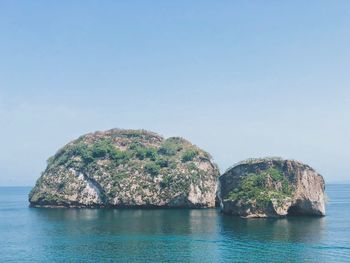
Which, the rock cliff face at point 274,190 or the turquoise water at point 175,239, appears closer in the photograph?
the turquoise water at point 175,239

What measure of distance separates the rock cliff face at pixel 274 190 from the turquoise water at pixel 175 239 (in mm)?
4629

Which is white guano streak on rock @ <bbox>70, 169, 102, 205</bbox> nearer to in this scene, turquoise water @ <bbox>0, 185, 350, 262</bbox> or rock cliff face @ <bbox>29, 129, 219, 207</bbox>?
rock cliff face @ <bbox>29, 129, 219, 207</bbox>

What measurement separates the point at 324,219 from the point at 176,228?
39.3 metres

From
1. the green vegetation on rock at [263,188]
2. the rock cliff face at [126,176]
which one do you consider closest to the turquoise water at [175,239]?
the green vegetation on rock at [263,188]

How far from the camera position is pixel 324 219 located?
114 meters

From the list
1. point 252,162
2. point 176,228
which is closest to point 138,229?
point 176,228

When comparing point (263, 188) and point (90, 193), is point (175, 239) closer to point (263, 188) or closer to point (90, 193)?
point (263, 188)

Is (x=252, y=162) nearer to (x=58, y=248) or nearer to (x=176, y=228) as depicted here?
(x=176, y=228)

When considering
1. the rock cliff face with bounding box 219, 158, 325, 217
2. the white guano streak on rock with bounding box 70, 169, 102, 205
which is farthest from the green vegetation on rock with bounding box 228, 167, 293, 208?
the white guano streak on rock with bounding box 70, 169, 102, 205

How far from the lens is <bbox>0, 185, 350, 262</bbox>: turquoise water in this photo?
7162 cm

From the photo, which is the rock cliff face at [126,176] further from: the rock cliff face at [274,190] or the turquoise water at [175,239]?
the turquoise water at [175,239]

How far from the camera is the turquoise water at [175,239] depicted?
235 ft

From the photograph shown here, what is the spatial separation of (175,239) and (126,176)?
79.4m

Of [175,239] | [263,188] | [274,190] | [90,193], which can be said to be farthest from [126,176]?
[175,239]
